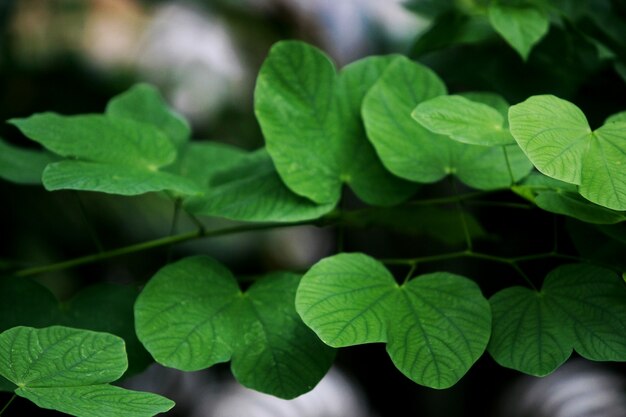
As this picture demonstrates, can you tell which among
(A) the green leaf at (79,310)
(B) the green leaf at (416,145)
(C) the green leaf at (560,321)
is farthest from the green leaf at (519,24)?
(A) the green leaf at (79,310)

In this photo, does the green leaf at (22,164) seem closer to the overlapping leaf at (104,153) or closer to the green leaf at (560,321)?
the overlapping leaf at (104,153)

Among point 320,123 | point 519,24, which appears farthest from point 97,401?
point 519,24

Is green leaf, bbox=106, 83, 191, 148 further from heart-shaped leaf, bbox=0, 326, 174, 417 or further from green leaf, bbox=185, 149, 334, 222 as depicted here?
heart-shaped leaf, bbox=0, 326, 174, 417

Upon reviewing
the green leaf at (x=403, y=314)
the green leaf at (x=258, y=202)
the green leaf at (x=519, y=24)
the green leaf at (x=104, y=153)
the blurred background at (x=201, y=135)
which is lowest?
the blurred background at (x=201, y=135)

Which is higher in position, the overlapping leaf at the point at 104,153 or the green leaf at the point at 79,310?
the overlapping leaf at the point at 104,153

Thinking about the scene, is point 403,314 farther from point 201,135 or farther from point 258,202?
point 201,135
